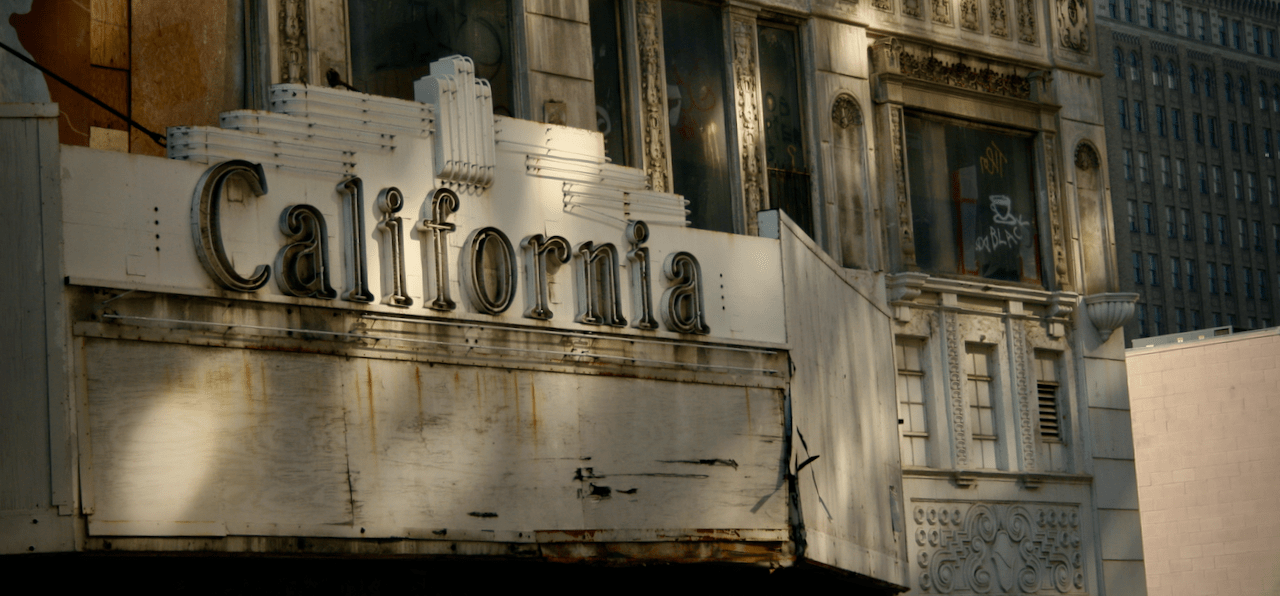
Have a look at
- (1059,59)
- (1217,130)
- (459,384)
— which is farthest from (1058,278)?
(1217,130)

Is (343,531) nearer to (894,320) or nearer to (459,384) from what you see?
(459,384)

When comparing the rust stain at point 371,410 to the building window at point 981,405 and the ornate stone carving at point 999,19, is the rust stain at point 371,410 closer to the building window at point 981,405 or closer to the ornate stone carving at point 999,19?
the building window at point 981,405

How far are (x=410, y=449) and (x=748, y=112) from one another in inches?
374

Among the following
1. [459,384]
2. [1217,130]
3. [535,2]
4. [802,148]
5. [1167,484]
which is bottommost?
[1167,484]

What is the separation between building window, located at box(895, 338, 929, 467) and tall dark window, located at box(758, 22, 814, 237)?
92.5 inches

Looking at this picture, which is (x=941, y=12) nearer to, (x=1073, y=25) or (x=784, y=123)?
(x=1073, y=25)

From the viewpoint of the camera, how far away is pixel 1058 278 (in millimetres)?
25562

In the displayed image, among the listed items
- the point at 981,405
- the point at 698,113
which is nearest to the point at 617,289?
the point at 698,113

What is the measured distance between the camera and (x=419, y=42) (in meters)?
18.5

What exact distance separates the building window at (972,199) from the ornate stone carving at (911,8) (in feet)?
4.79

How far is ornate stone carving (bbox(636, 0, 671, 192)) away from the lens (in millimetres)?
20719

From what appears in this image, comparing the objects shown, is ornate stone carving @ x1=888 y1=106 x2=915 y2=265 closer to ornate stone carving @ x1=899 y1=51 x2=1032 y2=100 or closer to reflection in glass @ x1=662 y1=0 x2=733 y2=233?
ornate stone carving @ x1=899 y1=51 x2=1032 y2=100

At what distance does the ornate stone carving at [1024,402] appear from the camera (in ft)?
80.7

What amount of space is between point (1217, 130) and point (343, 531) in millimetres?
104018
